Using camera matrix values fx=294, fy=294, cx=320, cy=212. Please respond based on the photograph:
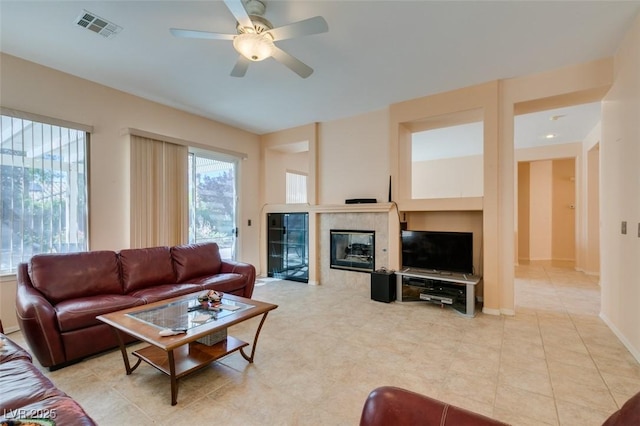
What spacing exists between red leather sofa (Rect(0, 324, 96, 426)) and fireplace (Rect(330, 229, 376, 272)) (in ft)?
13.2

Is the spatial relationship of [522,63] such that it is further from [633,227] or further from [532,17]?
[633,227]

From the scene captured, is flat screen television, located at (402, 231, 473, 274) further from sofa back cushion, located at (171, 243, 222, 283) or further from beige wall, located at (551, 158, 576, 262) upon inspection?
beige wall, located at (551, 158, 576, 262)

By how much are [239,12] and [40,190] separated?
315 cm

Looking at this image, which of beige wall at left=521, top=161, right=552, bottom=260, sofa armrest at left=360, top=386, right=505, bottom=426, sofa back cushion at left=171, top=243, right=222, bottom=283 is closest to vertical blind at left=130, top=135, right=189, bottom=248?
sofa back cushion at left=171, top=243, right=222, bottom=283

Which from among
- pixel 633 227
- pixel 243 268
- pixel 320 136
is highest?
pixel 320 136

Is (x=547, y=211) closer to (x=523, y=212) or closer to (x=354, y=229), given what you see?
(x=523, y=212)

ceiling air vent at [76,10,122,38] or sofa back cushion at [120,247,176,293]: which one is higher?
ceiling air vent at [76,10,122,38]

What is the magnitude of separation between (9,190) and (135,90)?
6.06 feet

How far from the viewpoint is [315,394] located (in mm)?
2039


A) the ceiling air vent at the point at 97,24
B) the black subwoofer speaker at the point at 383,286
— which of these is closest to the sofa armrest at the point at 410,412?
the black subwoofer speaker at the point at 383,286

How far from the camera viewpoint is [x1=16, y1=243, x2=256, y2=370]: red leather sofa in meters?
2.34

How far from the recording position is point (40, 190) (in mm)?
3369

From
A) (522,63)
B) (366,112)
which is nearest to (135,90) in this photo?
(366,112)

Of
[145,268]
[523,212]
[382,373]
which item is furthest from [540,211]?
[145,268]
